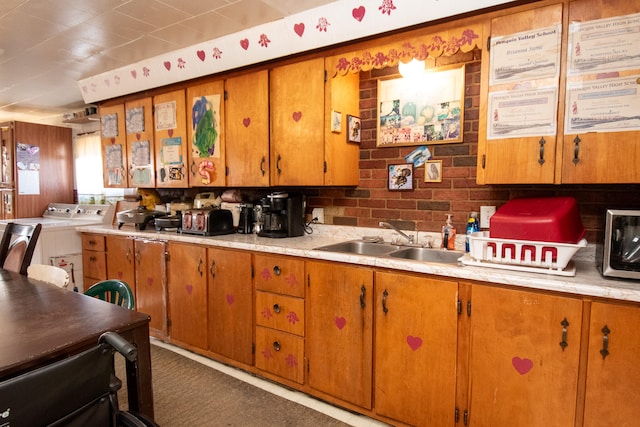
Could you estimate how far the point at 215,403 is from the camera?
7.50ft

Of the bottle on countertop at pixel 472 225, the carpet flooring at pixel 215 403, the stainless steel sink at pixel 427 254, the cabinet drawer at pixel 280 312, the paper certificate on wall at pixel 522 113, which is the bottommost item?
the carpet flooring at pixel 215 403

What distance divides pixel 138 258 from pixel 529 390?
120 inches

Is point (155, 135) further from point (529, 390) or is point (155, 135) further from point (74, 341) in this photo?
point (529, 390)

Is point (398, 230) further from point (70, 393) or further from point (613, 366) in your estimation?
point (70, 393)

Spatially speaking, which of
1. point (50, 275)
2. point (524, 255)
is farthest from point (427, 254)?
point (50, 275)

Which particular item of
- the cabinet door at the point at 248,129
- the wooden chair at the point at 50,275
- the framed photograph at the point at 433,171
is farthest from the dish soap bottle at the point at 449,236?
the wooden chair at the point at 50,275

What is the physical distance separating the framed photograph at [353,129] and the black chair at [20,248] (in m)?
2.05

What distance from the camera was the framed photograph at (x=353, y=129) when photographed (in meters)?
2.66

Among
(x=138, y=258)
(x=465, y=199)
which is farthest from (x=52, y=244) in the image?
(x=465, y=199)

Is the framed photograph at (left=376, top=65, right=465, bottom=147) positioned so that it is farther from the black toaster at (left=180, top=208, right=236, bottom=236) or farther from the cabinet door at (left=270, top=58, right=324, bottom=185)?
the black toaster at (left=180, top=208, right=236, bottom=236)

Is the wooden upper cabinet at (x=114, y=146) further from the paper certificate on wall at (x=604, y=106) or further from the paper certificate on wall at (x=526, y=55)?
the paper certificate on wall at (x=604, y=106)

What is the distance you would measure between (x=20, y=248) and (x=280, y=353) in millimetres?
1794

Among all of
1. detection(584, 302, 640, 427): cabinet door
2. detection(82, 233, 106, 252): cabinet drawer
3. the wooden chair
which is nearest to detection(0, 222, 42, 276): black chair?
the wooden chair

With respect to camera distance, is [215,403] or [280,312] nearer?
[215,403]
